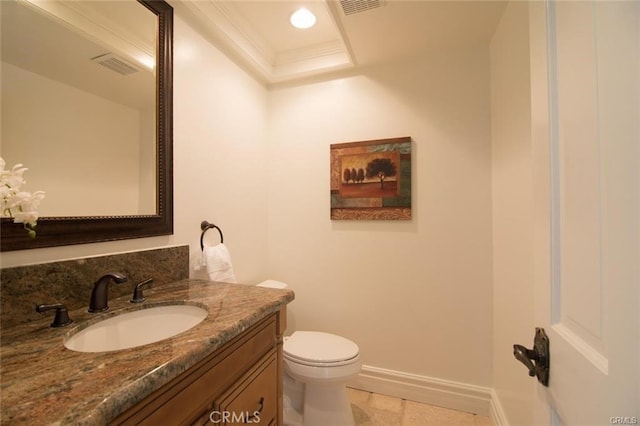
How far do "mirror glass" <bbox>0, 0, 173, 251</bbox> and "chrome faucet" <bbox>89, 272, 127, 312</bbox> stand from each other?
0.20 meters

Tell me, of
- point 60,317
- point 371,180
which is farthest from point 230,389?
point 371,180

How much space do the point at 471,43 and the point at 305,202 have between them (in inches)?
59.4

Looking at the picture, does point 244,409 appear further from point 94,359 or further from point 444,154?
point 444,154

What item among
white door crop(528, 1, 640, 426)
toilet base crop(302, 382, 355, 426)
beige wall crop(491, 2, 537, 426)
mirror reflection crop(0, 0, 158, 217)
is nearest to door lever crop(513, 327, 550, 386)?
white door crop(528, 1, 640, 426)

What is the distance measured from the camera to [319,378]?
4.53 ft

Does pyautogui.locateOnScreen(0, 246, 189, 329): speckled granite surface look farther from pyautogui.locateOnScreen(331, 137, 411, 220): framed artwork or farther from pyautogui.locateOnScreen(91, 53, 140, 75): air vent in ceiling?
pyautogui.locateOnScreen(331, 137, 411, 220): framed artwork

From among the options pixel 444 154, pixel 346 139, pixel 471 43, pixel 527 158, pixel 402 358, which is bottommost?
pixel 402 358

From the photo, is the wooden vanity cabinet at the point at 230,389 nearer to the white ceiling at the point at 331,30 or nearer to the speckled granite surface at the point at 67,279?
the speckled granite surface at the point at 67,279

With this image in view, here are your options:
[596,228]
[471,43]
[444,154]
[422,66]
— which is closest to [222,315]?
[596,228]

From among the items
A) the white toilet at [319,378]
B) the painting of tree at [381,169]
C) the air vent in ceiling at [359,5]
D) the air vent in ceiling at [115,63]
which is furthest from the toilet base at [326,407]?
the air vent in ceiling at [359,5]

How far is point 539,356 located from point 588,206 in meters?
0.36

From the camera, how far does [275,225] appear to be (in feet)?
7.13

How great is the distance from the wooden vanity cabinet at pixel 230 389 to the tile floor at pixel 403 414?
82 cm

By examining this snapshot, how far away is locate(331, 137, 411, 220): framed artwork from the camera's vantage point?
1.81 metres
